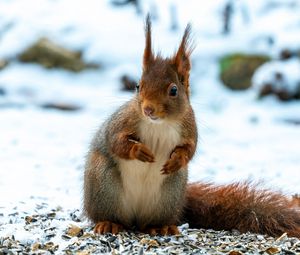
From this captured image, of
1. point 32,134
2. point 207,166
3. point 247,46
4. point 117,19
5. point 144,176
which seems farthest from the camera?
point 117,19

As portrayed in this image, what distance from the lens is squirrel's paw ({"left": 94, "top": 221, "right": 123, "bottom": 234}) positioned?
128 inches

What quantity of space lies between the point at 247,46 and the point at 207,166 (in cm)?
438

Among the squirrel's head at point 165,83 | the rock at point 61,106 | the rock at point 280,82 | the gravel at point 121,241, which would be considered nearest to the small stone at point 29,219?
the gravel at point 121,241

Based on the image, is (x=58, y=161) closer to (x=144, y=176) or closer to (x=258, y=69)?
(x=144, y=176)

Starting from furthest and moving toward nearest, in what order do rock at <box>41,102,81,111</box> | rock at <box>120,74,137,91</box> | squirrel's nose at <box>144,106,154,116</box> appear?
rock at <box>120,74,137,91</box>
rock at <box>41,102,81,111</box>
squirrel's nose at <box>144,106,154,116</box>

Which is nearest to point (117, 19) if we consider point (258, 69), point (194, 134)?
point (258, 69)

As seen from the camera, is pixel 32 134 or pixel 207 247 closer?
pixel 207 247

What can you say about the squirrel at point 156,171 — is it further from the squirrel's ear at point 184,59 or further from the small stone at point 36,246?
the small stone at point 36,246

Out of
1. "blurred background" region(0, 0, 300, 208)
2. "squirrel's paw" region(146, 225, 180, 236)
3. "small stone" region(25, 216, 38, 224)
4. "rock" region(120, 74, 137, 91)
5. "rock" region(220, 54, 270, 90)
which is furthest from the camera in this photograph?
"rock" region(220, 54, 270, 90)

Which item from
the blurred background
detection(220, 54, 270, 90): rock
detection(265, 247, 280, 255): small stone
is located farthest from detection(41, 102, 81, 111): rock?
detection(265, 247, 280, 255): small stone

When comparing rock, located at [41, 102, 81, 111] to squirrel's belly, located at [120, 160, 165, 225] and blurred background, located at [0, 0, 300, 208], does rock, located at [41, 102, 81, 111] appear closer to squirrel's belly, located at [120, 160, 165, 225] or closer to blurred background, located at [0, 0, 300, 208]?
blurred background, located at [0, 0, 300, 208]

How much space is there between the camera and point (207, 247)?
10.0 ft

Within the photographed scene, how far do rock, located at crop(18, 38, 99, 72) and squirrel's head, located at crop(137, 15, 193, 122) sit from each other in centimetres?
682

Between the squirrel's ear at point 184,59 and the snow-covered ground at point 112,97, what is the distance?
3.57 feet
